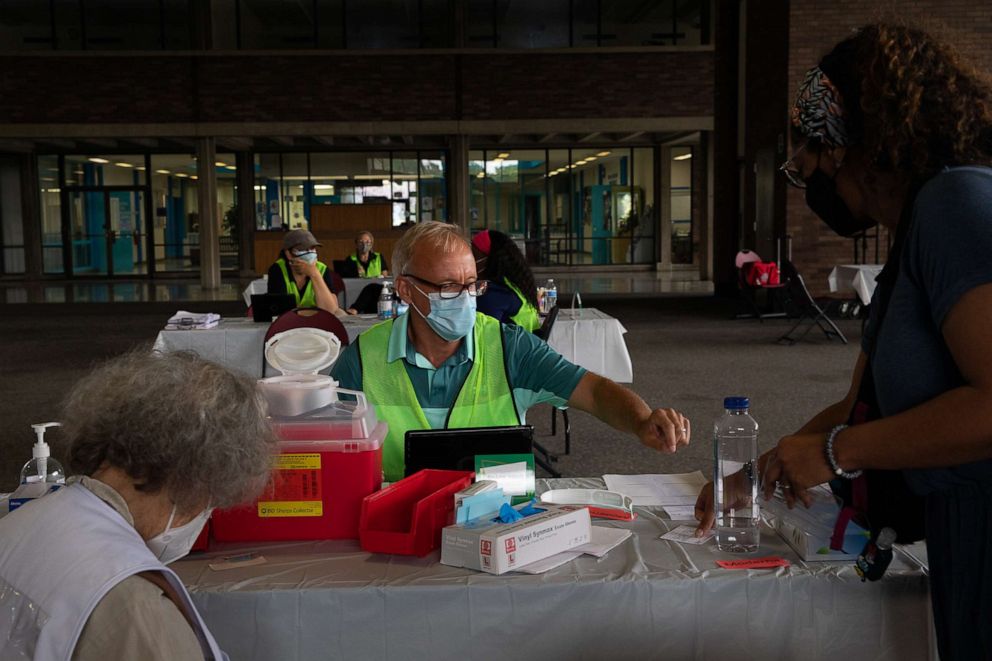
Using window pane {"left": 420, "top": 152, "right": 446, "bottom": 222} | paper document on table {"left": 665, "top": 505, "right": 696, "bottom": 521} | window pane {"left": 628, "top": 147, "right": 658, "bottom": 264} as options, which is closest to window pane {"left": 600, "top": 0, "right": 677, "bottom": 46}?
window pane {"left": 628, "top": 147, "right": 658, "bottom": 264}

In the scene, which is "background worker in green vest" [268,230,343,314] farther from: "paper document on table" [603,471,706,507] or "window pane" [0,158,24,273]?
"window pane" [0,158,24,273]

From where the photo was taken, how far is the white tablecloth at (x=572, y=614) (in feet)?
5.75

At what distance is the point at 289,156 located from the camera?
74.3ft

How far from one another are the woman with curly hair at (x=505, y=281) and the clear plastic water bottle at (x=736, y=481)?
3.44 meters

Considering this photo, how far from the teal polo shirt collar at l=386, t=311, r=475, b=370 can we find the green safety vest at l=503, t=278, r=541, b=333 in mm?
2824

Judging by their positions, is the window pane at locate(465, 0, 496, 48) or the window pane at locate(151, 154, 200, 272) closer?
the window pane at locate(465, 0, 496, 48)

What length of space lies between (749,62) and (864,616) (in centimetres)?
1466

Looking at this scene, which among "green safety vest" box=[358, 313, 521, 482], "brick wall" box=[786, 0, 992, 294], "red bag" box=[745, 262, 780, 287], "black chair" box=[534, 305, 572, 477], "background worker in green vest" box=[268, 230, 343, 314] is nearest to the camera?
"green safety vest" box=[358, 313, 521, 482]

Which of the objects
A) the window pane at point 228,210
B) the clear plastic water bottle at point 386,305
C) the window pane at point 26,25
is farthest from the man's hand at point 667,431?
the window pane at point 228,210

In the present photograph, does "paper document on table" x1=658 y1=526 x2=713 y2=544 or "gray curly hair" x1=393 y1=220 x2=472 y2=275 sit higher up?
"gray curly hair" x1=393 y1=220 x2=472 y2=275

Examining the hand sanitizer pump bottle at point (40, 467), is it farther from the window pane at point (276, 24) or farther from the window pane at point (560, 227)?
the window pane at point (560, 227)

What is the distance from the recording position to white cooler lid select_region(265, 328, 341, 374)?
2.44 meters

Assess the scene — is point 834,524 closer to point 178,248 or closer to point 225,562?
point 225,562

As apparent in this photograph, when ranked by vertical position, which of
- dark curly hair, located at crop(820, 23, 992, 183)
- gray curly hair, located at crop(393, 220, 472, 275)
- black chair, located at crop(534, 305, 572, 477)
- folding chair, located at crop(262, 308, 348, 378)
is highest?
dark curly hair, located at crop(820, 23, 992, 183)
